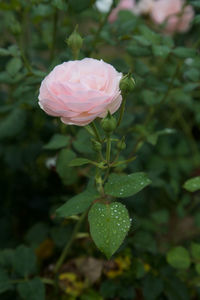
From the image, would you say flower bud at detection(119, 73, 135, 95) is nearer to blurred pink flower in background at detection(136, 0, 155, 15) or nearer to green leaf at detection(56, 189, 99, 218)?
green leaf at detection(56, 189, 99, 218)

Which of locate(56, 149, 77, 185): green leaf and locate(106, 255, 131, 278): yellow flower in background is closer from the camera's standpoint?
locate(56, 149, 77, 185): green leaf

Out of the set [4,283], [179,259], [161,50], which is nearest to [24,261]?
[4,283]

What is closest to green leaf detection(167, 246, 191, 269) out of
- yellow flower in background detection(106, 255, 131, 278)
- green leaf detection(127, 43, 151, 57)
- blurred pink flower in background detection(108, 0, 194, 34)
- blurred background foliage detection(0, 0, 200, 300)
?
blurred background foliage detection(0, 0, 200, 300)

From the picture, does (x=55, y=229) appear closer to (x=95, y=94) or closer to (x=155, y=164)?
(x=155, y=164)

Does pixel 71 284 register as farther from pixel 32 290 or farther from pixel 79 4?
pixel 79 4

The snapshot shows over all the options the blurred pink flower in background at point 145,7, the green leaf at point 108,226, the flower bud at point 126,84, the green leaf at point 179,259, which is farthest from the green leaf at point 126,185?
the blurred pink flower in background at point 145,7

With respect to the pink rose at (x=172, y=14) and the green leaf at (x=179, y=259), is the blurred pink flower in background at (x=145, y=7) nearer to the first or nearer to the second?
the pink rose at (x=172, y=14)
